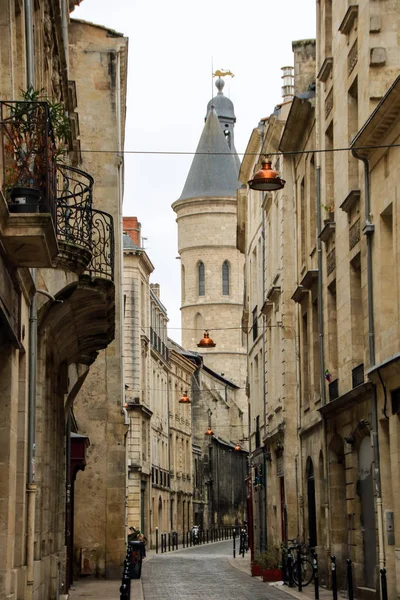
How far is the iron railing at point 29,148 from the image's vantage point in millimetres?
11648

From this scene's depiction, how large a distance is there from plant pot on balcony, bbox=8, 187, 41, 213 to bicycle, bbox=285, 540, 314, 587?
16.1 meters

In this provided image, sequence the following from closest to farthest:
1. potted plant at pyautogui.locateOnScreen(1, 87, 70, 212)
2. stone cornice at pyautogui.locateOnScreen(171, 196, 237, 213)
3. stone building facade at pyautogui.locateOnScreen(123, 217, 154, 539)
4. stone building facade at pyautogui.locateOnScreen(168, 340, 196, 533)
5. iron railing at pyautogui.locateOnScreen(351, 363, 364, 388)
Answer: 1. potted plant at pyautogui.locateOnScreen(1, 87, 70, 212)
2. iron railing at pyautogui.locateOnScreen(351, 363, 364, 388)
3. stone building facade at pyautogui.locateOnScreen(123, 217, 154, 539)
4. stone building facade at pyautogui.locateOnScreen(168, 340, 196, 533)
5. stone cornice at pyautogui.locateOnScreen(171, 196, 237, 213)

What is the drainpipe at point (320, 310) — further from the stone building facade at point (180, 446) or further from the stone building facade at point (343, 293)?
the stone building facade at point (180, 446)

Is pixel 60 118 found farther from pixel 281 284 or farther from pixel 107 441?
pixel 281 284

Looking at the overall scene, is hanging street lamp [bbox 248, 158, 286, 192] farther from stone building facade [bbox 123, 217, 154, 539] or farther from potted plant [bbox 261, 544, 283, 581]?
stone building facade [bbox 123, 217, 154, 539]

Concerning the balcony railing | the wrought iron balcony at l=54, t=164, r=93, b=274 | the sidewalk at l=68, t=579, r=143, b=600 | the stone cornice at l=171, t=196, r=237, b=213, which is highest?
the stone cornice at l=171, t=196, r=237, b=213

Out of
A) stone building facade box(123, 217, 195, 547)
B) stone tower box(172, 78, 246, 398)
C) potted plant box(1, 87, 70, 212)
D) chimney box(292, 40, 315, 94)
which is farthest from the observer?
stone tower box(172, 78, 246, 398)

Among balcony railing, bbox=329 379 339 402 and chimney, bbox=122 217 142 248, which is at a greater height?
chimney, bbox=122 217 142 248

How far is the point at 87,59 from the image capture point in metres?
30.8

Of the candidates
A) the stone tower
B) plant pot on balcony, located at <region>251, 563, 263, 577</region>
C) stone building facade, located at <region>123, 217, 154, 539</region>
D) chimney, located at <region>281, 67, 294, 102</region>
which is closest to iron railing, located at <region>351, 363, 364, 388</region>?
plant pot on balcony, located at <region>251, 563, 263, 577</region>

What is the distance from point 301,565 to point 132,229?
33191mm

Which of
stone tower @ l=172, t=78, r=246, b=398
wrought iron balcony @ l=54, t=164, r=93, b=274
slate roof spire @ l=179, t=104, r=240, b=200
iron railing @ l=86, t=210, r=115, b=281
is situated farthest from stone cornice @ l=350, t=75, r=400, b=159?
slate roof spire @ l=179, t=104, r=240, b=200

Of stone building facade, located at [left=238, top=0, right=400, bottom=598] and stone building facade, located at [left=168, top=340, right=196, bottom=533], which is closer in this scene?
stone building facade, located at [left=238, top=0, right=400, bottom=598]

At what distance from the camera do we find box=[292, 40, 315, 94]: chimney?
32.3 metres
